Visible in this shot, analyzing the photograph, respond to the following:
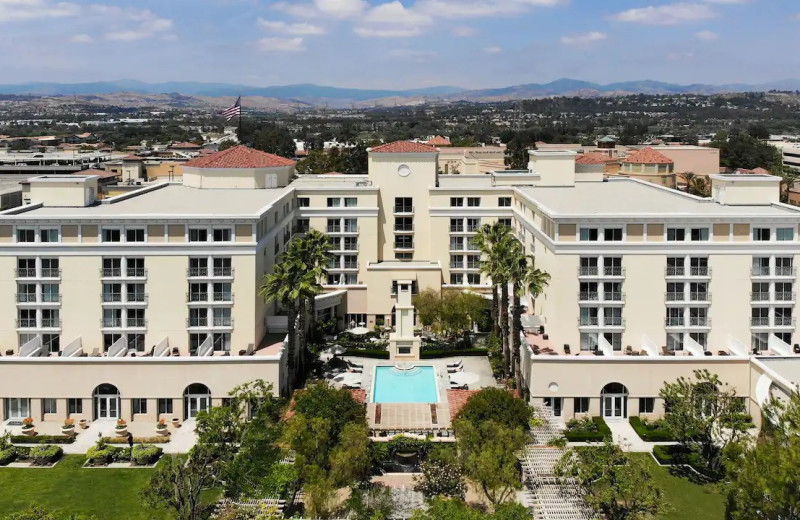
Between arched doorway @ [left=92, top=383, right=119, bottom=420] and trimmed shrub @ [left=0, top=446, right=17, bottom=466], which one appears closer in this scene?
trimmed shrub @ [left=0, top=446, right=17, bottom=466]

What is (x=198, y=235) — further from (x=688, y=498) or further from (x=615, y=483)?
(x=688, y=498)

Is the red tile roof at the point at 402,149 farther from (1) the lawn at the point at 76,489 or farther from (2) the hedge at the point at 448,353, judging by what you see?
(1) the lawn at the point at 76,489

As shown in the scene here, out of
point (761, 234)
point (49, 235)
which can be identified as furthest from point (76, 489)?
point (761, 234)

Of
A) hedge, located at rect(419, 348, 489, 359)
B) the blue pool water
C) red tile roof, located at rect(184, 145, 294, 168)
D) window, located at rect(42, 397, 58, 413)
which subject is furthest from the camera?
red tile roof, located at rect(184, 145, 294, 168)

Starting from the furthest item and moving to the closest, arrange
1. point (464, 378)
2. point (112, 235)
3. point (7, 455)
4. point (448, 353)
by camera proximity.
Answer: point (448, 353), point (464, 378), point (112, 235), point (7, 455)

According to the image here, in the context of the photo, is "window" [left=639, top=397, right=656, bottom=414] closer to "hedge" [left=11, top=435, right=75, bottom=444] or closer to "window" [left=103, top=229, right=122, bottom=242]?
"hedge" [left=11, top=435, right=75, bottom=444]

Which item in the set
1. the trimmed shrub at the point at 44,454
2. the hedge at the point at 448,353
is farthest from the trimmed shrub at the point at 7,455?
the hedge at the point at 448,353

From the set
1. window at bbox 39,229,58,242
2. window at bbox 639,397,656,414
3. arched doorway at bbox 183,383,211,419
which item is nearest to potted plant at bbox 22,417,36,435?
arched doorway at bbox 183,383,211,419
